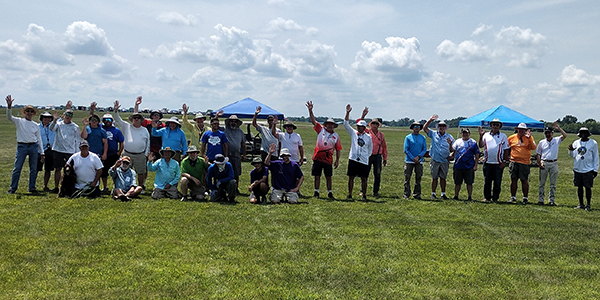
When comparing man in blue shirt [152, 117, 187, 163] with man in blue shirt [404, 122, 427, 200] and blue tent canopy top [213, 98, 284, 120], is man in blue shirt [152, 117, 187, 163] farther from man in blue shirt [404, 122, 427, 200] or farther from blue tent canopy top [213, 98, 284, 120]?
blue tent canopy top [213, 98, 284, 120]

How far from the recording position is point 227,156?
10.7 m

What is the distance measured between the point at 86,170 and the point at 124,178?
0.77 meters

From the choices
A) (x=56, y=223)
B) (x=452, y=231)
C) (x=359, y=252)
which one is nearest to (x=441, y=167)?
(x=452, y=231)

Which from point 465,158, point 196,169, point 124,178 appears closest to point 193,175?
point 196,169

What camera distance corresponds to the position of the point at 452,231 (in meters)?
7.86

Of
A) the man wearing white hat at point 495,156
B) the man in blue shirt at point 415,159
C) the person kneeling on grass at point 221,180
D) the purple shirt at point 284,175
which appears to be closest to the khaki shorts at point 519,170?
the man wearing white hat at point 495,156

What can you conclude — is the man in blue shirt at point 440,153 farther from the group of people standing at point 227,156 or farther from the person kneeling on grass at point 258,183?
the person kneeling on grass at point 258,183

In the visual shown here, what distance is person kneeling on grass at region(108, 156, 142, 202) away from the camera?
9.98 m

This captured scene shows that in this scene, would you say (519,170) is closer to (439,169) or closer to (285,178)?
(439,169)

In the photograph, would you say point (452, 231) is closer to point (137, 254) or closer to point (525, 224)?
point (525, 224)

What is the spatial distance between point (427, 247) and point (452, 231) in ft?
4.09

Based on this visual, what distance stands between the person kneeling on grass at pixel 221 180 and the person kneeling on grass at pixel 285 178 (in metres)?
0.84

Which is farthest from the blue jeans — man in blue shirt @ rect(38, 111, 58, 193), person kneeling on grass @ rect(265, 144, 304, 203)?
person kneeling on grass @ rect(265, 144, 304, 203)

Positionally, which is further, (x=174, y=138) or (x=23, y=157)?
(x=174, y=138)
